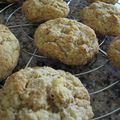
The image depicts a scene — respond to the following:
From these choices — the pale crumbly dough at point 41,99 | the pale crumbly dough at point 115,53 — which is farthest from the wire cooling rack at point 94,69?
the pale crumbly dough at point 41,99

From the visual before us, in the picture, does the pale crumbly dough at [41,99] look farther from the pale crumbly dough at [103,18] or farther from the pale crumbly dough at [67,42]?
the pale crumbly dough at [103,18]

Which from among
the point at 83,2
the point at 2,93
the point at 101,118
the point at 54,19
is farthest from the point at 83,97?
the point at 83,2

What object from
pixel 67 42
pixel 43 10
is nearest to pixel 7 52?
pixel 67 42

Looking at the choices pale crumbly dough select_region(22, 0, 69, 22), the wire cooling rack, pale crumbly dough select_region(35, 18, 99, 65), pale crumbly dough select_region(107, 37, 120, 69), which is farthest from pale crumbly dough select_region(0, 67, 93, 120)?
pale crumbly dough select_region(22, 0, 69, 22)

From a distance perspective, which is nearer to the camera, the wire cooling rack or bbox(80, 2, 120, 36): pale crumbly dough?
the wire cooling rack

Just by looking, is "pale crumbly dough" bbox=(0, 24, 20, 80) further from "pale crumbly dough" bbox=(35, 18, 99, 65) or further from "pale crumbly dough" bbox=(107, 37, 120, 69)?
"pale crumbly dough" bbox=(107, 37, 120, 69)
